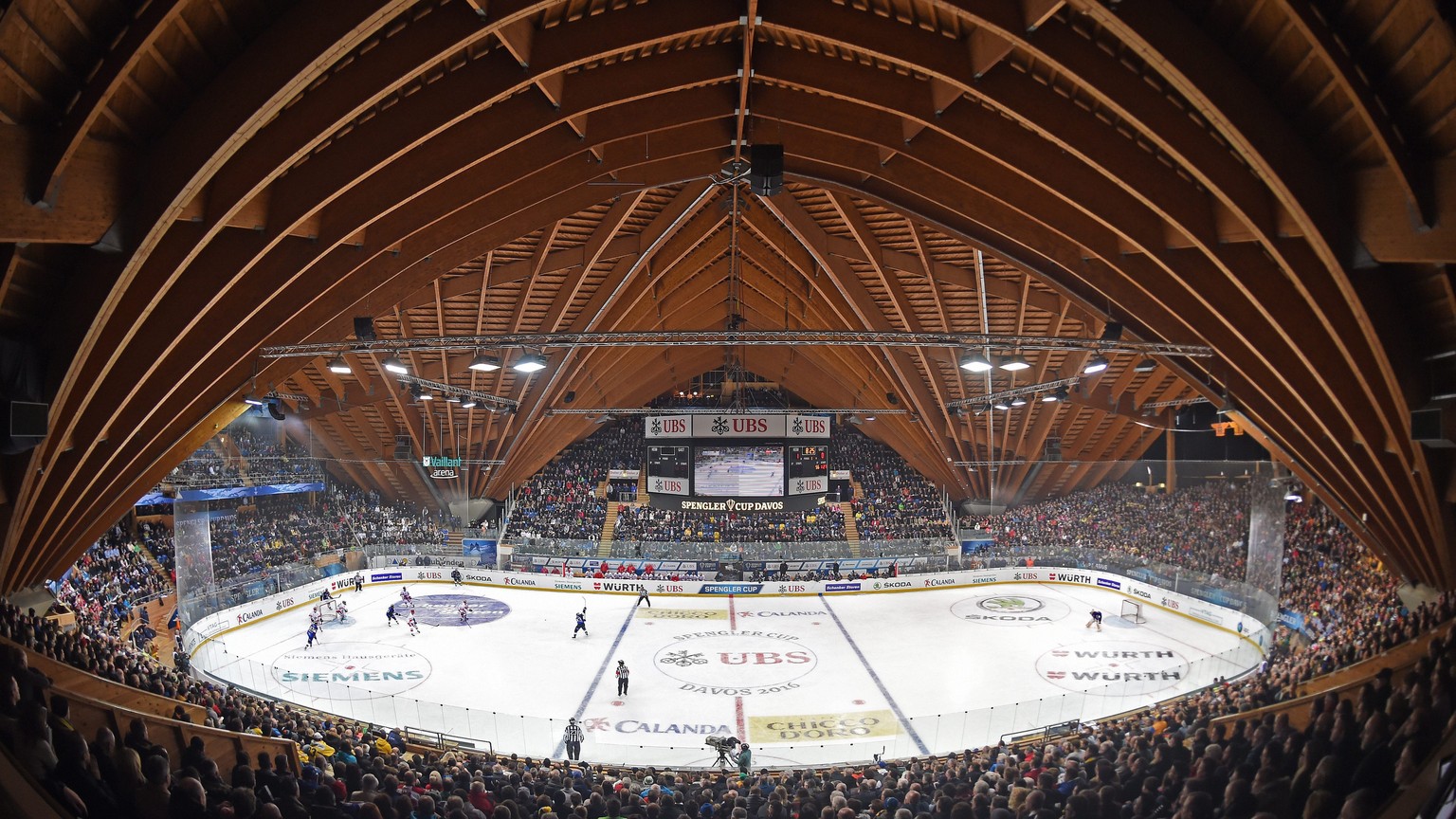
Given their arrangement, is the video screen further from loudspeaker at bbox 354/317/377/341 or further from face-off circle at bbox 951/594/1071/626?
loudspeaker at bbox 354/317/377/341

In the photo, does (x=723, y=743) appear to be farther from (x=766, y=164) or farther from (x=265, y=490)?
(x=265, y=490)

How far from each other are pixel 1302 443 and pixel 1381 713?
12355 mm

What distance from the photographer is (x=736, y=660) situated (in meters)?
24.1

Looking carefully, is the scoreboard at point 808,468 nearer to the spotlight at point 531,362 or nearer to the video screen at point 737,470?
the video screen at point 737,470

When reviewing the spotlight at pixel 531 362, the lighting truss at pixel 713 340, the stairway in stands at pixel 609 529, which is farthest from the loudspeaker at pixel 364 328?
the stairway in stands at pixel 609 529

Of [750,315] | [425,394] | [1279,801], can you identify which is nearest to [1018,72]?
[1279,801]

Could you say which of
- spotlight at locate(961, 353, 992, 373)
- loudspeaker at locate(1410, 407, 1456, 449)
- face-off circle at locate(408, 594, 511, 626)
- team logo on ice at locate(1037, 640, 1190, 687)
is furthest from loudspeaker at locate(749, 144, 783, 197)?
face-off circle at locate(408, 594, 511, 626)

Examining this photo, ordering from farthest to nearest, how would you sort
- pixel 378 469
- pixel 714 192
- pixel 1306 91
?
pixel 378 469 < pixel 714 192 < pixel 1306 91

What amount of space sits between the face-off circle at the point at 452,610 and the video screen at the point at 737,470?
35.1 feet

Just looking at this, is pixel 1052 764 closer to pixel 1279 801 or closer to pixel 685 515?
pixel 1279 801

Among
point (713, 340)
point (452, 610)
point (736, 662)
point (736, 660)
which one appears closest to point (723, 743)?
point (736, 662)

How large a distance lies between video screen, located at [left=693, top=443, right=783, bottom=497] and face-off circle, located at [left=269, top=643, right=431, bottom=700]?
51.0 feet

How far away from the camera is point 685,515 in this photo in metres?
43.9

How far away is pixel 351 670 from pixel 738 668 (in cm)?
1207
